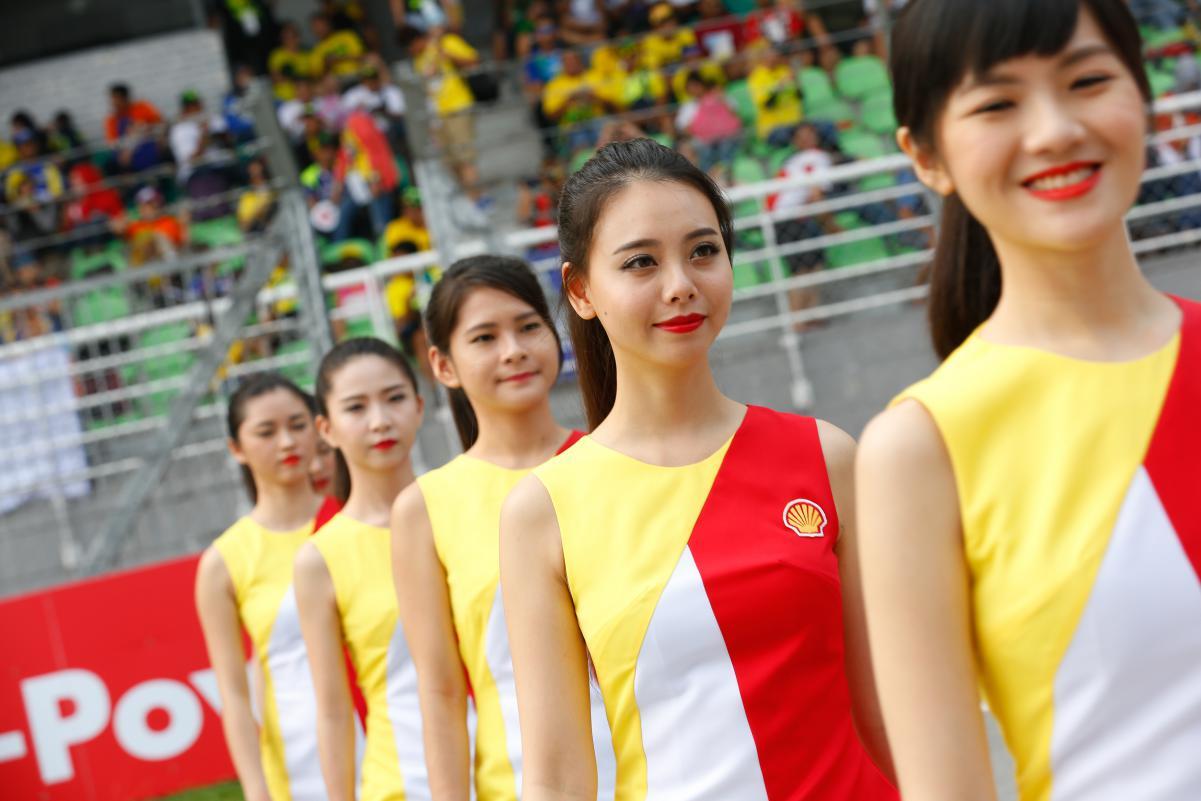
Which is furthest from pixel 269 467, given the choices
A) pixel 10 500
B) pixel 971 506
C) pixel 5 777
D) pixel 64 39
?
pixel 64 39

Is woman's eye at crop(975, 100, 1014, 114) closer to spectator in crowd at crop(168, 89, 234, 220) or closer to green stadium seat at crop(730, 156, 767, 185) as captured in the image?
green stadium seat at crop(730, 156, 767, 185)

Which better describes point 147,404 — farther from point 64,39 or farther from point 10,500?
point 64,39

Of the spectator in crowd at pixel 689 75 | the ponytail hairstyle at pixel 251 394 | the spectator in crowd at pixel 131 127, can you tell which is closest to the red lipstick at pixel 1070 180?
the ponytail hairstyle at pixel 251 394

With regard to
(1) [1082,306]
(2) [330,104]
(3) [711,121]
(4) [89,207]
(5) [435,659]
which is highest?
(2) [330,104]

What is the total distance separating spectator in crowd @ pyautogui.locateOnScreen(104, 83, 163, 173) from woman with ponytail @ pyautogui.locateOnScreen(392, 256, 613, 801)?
9.59 metres

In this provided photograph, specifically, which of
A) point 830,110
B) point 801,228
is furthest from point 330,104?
point 801,228

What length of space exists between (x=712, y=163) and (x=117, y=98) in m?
7.62

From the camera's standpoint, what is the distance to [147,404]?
27.4ft

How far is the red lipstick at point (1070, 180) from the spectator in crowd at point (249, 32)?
1384 centimetres

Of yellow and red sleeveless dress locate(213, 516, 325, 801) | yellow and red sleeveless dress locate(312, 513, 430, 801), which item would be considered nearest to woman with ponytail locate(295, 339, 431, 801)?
yellow and red sleeveless dress locate(312, 513, 430, 801)

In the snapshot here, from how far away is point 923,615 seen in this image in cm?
145

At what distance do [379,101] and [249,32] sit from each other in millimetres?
3470

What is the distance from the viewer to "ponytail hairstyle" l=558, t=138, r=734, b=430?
98.3 inches

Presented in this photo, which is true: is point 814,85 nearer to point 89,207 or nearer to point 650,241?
point 89,207
